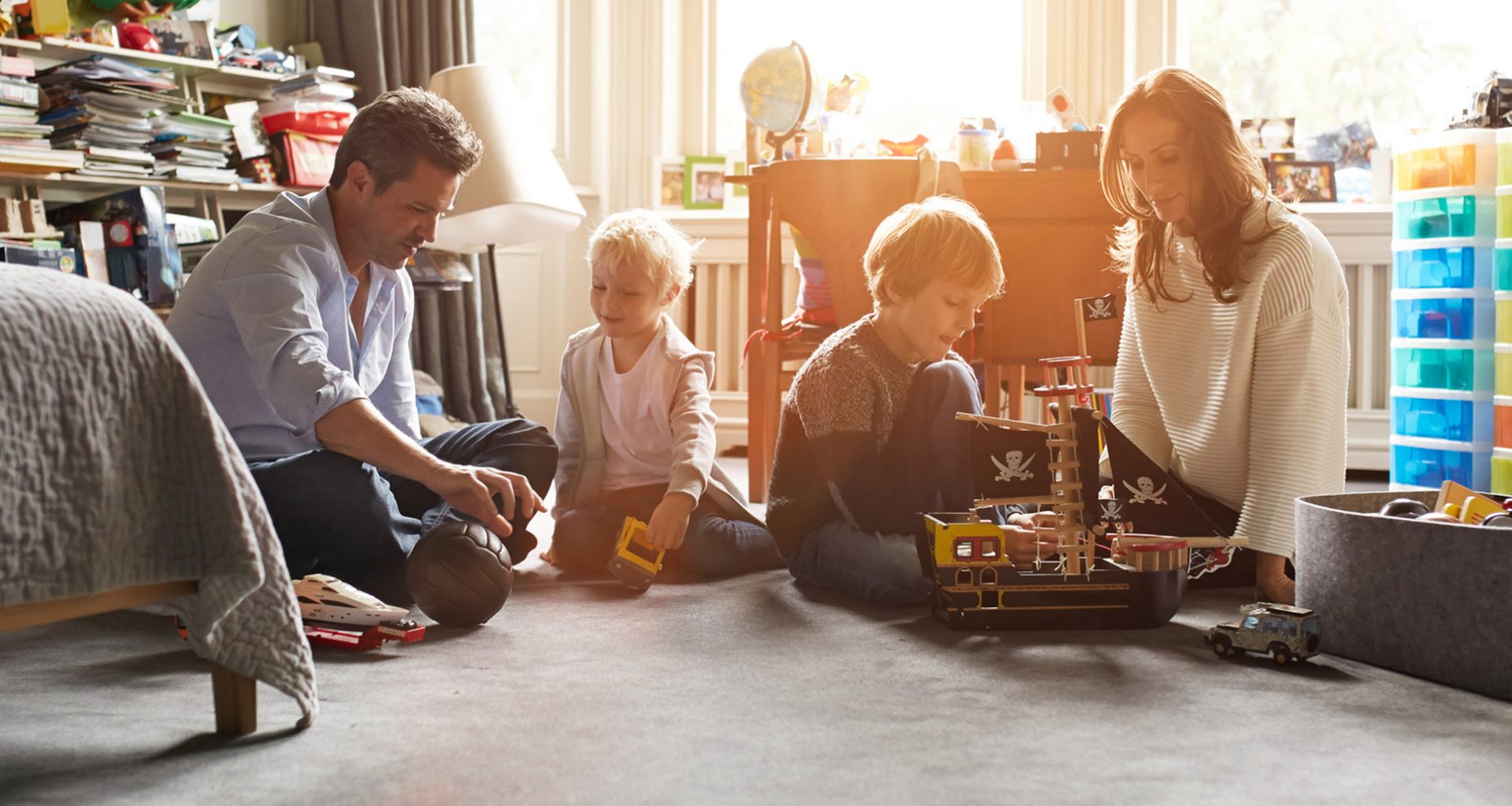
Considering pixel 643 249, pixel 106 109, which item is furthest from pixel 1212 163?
pixel 106 109

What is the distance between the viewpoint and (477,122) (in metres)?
3.23

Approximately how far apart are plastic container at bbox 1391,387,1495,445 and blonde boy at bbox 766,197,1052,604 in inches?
50.4

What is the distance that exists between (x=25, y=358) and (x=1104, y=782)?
0.92m

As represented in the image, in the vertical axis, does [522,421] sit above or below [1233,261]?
below

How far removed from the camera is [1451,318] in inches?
105

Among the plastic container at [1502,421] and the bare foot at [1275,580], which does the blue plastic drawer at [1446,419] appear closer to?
the plastic container at [1502,421]

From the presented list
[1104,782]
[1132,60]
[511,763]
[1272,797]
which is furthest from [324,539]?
[1132,60]

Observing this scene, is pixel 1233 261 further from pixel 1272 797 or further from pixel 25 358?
pixel 25 358

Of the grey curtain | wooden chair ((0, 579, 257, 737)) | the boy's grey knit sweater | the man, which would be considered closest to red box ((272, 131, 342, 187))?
the grey curtain

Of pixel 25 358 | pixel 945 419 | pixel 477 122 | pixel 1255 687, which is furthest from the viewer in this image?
pixel 477 122

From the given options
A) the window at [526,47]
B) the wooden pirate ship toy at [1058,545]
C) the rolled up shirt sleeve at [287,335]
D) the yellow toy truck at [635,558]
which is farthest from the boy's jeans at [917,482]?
the window at [526,47]

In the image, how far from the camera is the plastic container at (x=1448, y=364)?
8.69ft

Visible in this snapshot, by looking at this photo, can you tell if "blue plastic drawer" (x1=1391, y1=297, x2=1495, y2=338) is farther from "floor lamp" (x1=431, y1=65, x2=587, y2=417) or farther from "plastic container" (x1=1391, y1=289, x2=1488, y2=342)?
"floor lamp" (x1=431, y1=65, x2=587, y2=417)

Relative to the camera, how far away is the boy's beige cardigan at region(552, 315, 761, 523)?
6.97 ft
